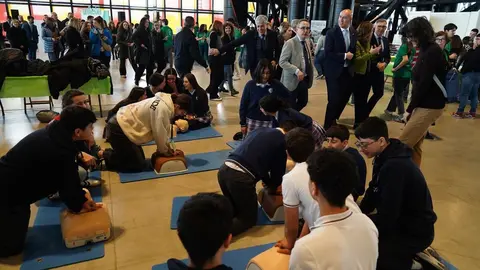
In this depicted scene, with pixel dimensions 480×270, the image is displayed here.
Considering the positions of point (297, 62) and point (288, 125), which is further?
point (297, 62)

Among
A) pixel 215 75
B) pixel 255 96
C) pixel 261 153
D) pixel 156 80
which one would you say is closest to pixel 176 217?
pixel 261 153

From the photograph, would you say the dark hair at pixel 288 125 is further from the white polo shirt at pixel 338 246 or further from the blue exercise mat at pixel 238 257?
the white polo shirt at pixel 338 246

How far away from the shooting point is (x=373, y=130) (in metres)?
2.14

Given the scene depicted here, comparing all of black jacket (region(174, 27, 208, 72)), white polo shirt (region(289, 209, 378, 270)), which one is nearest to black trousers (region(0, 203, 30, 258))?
white polo shirt (region(289, 209, 378, 270))

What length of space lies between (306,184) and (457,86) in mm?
6733

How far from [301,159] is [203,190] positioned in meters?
1.44

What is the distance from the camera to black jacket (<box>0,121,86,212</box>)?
92.9 inches

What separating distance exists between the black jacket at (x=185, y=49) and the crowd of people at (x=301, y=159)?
118cm

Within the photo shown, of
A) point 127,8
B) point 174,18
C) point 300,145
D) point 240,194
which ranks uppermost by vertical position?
point 127,8

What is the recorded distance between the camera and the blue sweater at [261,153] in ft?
8.41

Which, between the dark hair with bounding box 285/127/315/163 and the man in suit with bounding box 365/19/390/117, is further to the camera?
the man in suit with bounding box 365/19/390/117

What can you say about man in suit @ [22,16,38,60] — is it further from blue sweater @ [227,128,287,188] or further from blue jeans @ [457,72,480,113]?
blue jeans @ [457,72,480,113]

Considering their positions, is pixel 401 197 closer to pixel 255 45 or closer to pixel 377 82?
pixel 377 82

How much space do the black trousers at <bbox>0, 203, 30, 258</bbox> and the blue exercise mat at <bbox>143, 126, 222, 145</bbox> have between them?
2.49 meters
